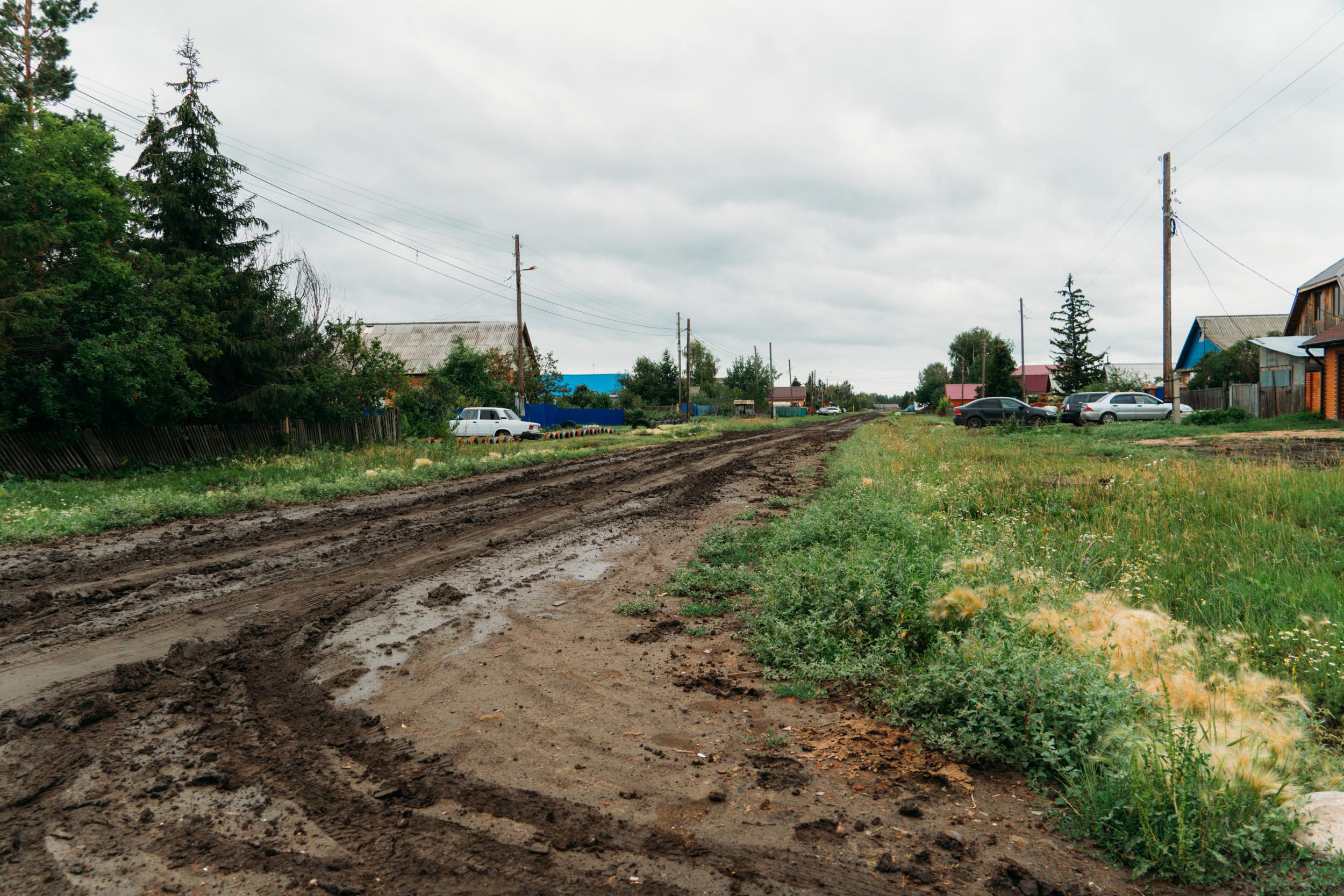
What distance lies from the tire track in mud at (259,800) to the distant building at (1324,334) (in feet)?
107

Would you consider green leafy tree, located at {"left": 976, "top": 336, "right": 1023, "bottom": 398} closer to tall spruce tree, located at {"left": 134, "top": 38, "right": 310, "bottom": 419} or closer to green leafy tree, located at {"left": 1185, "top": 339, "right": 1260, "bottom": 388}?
green leafy tree, located at {"left": 1185, "top": 339, "right": 1260, "bottom": 388}

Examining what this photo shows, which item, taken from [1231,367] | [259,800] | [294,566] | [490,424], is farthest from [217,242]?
[1231,367]

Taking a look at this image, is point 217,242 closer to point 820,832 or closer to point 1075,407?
point 820,832

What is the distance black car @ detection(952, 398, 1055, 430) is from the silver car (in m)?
2.12

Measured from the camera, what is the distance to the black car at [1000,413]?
3538 centimetres

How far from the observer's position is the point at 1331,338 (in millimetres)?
25016

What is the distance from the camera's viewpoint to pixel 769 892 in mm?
2568

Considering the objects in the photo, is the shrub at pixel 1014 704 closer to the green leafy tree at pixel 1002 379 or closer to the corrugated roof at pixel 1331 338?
the corrugated roof at pixel 1331 338

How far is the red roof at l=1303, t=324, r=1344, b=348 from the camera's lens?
2469 cm

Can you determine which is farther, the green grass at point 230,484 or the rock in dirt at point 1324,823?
the green grass at point 230,484

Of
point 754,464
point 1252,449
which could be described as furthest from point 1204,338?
point 754,464

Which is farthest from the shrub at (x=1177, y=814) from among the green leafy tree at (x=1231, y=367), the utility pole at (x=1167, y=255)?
the green leafy tree at (x=1231, y=367)

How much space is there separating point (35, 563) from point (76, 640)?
3.53 metres

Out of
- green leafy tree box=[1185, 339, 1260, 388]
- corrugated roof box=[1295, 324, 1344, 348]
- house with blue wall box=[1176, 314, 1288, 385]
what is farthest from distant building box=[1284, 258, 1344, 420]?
house with blue wall box=[1176, 314, 1288, 385]
